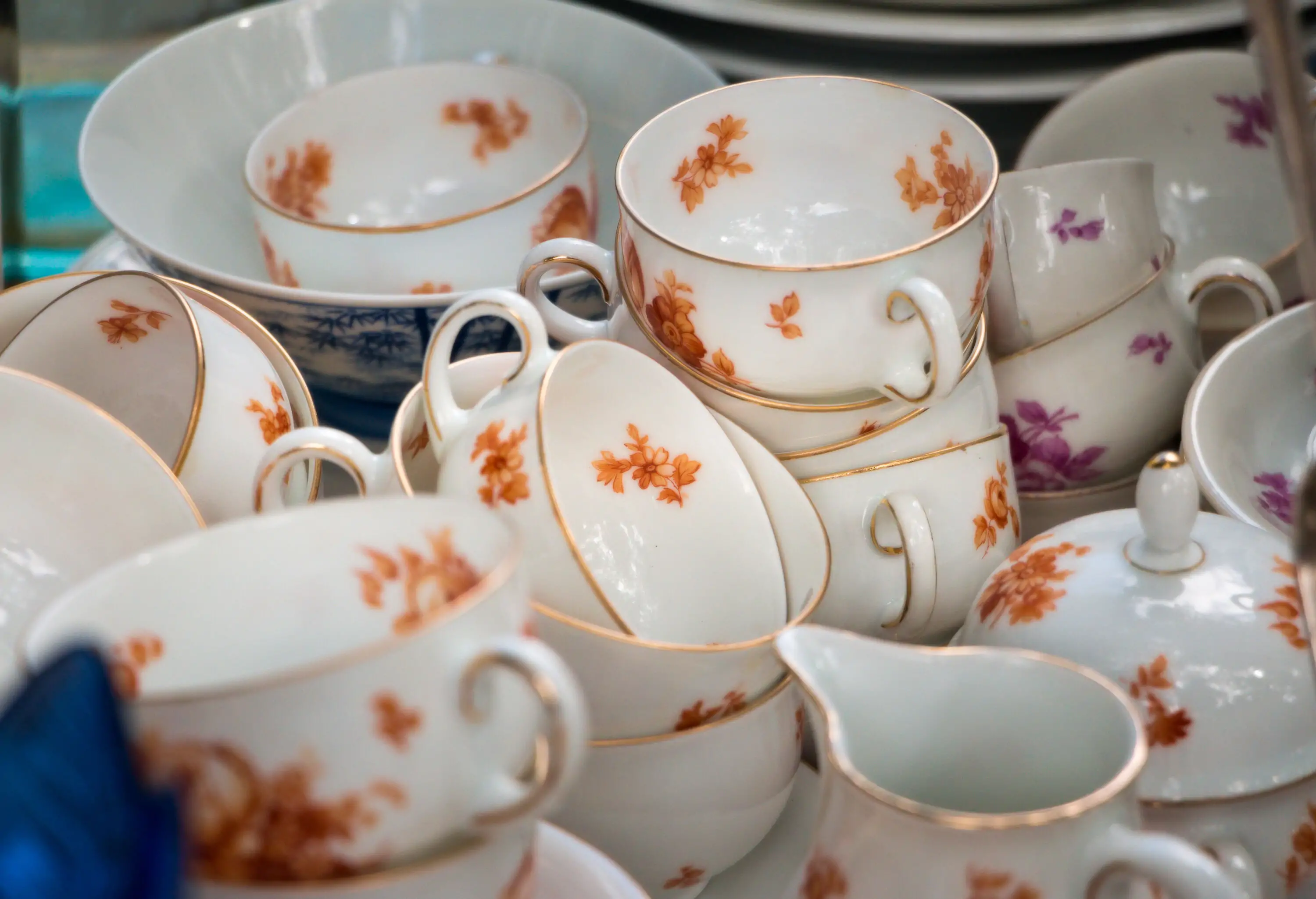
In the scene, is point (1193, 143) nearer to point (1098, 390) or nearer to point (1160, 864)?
point (1098, 390)

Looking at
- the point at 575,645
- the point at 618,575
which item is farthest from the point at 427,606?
the point at 618,575

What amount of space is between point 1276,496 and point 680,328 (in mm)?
273

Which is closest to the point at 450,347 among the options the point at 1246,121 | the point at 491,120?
the point at 491,120

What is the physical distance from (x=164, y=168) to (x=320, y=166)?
0.27 feet

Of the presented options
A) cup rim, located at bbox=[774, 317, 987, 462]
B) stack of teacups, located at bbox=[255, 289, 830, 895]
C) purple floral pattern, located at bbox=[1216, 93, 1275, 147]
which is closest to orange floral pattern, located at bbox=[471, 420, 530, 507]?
stack of teacups, located at bbox=[255, 289, 830, 895]

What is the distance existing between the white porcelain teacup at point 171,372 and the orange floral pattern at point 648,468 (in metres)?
0.11

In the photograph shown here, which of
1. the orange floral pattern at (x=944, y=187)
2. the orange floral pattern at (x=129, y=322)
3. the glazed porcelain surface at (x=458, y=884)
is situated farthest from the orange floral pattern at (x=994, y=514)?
the orange floral pattern at (x=129, y=322)

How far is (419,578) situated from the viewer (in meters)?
0.36

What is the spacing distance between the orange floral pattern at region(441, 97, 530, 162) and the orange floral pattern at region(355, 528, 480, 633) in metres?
0.47

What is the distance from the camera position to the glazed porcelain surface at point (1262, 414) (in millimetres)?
556

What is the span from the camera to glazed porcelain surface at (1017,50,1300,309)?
0.74 meters

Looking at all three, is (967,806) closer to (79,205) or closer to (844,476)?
(844,476)

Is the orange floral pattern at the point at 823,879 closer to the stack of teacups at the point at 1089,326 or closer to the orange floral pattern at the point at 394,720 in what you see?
the orange floral pattern at the point at 394,720

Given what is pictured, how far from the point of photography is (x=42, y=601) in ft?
1.53
